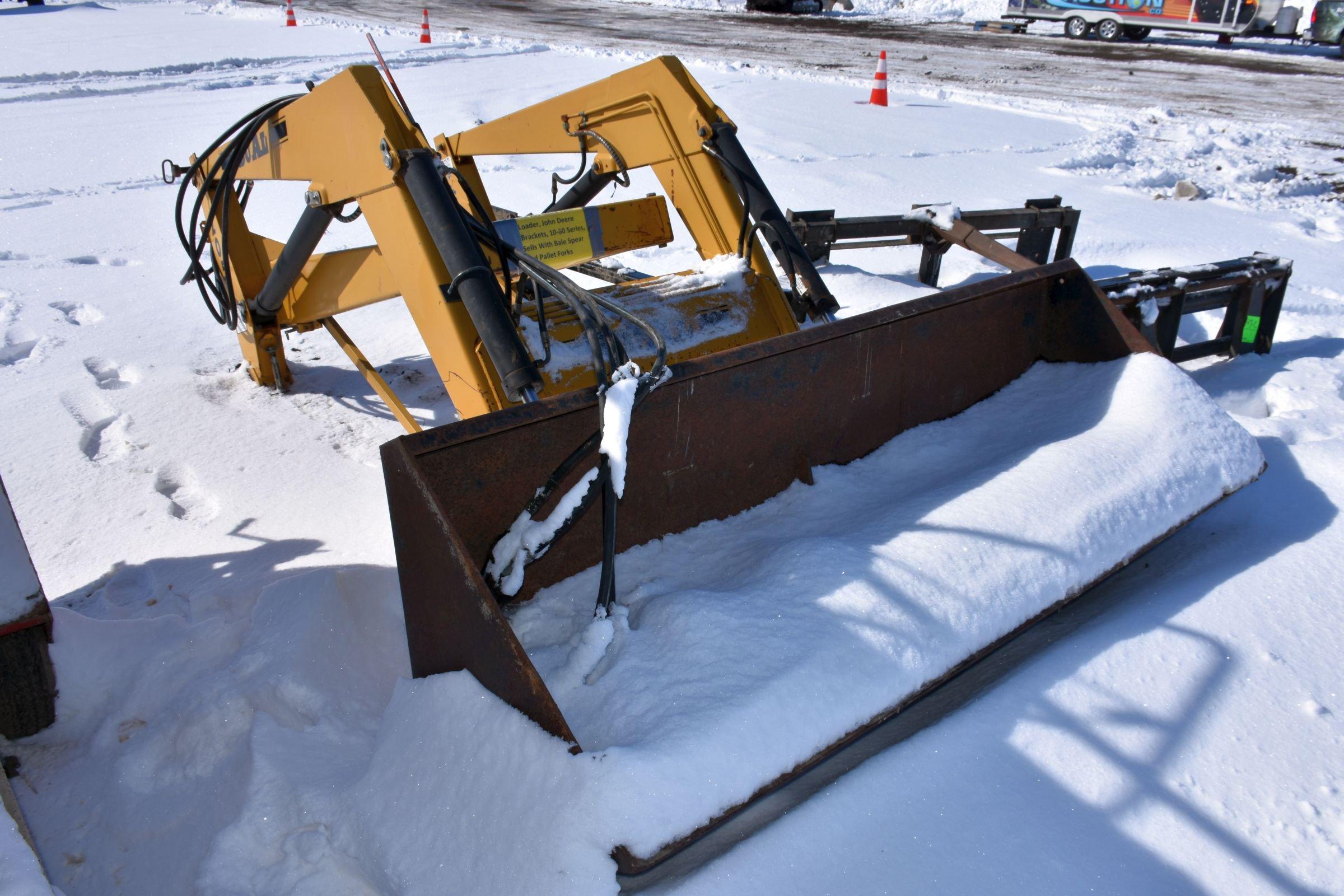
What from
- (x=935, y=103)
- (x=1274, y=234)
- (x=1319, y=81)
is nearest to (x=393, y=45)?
(x=935, y=103)

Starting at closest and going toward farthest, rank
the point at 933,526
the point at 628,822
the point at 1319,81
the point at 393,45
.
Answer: the point at 628,822, the point at 933,526, the point at 1319,81, the point at 393,45

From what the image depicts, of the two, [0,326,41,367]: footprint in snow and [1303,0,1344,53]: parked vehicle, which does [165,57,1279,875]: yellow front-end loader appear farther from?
[1303,0,1344,53]: parked vehicle

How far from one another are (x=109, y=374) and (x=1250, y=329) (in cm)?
543

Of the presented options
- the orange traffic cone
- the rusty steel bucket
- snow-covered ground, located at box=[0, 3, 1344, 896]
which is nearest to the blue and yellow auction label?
the rusty steel bucket

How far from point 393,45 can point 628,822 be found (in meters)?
15.3

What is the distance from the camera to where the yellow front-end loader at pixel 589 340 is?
1864 millimetres

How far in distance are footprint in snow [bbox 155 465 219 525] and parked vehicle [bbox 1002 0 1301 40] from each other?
66.6 feet

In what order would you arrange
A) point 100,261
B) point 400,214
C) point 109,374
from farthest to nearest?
point 100,261, point 109,374, point 400,214

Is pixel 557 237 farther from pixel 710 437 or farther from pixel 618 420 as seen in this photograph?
pixel 618 420

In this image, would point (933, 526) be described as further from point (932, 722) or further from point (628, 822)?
point (628, 822)

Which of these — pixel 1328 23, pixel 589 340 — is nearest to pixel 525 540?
pixel 589 340

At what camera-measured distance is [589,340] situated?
2.08m

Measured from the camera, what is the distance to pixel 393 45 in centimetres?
1416

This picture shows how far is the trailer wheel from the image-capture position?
17984 millimetres
